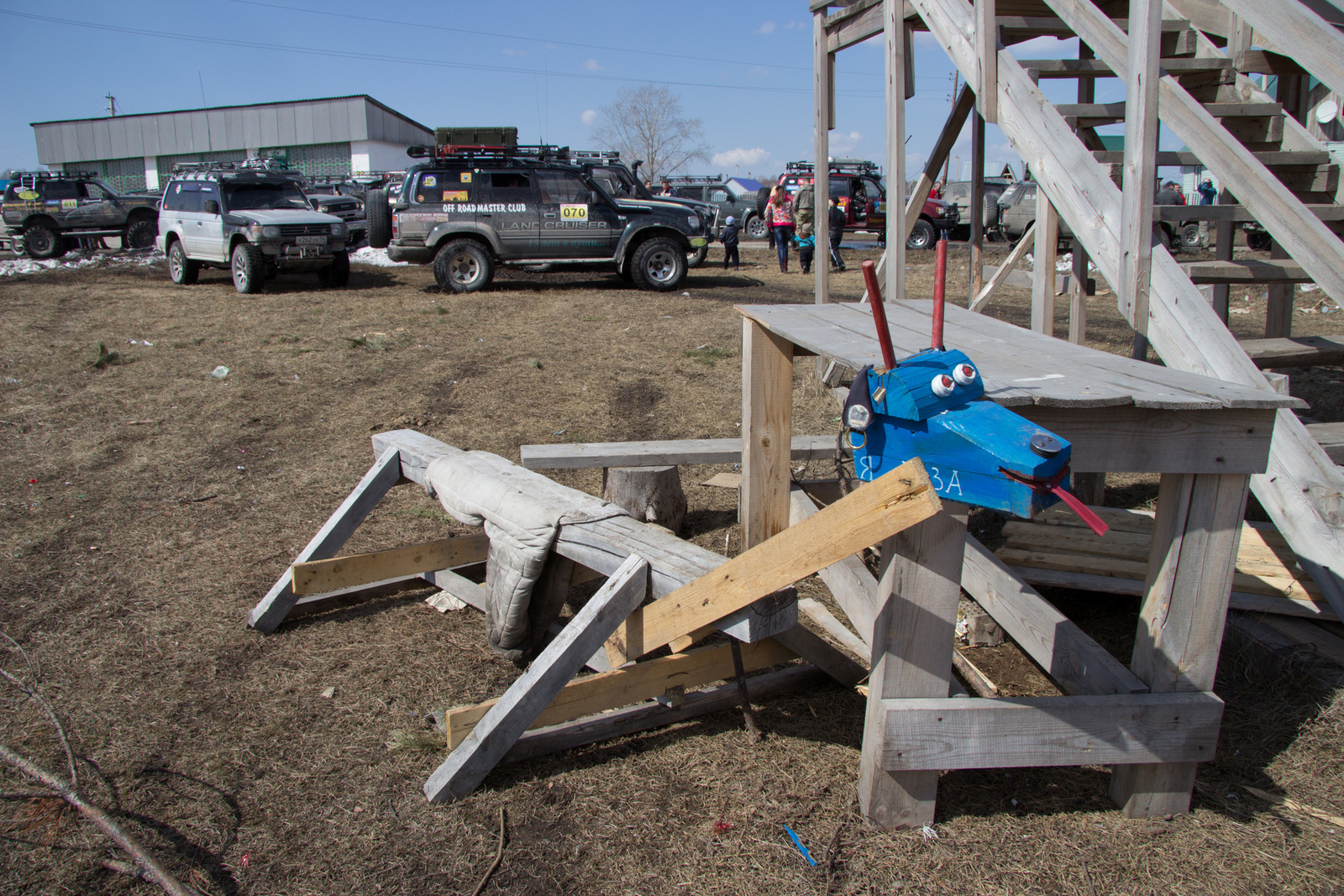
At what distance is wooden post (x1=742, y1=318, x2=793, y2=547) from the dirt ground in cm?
78

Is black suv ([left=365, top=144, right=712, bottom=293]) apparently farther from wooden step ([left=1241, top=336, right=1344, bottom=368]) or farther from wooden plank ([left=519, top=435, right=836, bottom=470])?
wooden step ([left=1241, top=336, right=1344, bottom=368])

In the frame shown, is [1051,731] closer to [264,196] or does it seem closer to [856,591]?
[856,591]

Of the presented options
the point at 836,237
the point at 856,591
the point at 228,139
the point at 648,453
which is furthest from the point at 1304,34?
the point at 228,139

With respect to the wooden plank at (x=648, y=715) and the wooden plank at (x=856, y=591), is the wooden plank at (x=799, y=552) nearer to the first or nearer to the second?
the wooden plank at (x=648, y=715)

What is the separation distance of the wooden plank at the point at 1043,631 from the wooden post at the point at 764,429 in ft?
2.83

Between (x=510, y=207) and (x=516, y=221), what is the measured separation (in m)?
0.20

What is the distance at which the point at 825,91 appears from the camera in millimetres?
6219

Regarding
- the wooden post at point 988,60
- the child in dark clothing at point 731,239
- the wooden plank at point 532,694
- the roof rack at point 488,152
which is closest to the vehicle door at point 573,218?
the roof rack at point 488,152

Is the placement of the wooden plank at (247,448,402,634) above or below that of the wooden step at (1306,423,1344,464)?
below

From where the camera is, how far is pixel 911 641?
2.32 m

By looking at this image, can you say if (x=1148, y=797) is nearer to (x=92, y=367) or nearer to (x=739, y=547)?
(x=739, y=547)

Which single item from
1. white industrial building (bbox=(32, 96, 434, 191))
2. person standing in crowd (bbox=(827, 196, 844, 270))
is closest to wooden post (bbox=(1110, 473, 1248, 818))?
person standing in crowd (bbox=(827, 196, 844, 270))

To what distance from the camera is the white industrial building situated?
4550cm

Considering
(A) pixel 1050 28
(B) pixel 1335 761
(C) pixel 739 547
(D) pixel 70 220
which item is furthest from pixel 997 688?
(D) pixel 70 220
